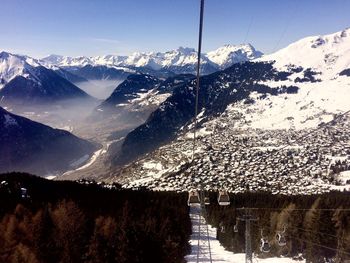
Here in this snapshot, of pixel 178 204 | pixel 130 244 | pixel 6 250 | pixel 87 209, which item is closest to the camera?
pixel 130 244

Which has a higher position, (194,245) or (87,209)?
(87,209)

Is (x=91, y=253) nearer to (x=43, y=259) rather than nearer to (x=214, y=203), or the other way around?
(x=43, y=259)

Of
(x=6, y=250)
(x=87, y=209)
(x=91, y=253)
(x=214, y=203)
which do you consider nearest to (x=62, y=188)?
(x=87, y=209)

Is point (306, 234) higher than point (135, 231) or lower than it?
lower

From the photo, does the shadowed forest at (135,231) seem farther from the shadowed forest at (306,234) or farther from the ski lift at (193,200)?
the ski lift at (193,200)

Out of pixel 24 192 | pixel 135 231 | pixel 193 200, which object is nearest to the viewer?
pixel 193 200

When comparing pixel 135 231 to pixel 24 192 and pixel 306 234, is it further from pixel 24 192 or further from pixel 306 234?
pixel 24 192

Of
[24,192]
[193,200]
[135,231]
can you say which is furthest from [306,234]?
[24,192]

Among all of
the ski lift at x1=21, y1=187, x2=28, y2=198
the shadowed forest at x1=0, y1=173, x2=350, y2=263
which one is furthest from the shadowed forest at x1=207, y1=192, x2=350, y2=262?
the ski lift at x1=21, y1=187, x2=28, y2=198
